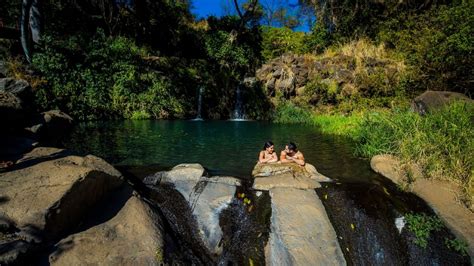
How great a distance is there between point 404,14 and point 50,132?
2284 centimetres

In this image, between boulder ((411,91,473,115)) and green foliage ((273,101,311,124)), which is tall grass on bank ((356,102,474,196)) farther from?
green foliage ((273,101,311,124))

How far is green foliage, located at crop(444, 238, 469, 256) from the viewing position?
440 cm

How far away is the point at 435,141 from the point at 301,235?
14.3 feet

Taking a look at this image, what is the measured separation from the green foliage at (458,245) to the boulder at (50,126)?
827 centimetres

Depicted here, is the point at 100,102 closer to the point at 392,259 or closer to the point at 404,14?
the point at 392,259

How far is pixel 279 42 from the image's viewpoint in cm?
2917

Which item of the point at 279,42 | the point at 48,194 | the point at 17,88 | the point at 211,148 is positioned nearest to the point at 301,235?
the point at 48,194

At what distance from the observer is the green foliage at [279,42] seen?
91.5 ft

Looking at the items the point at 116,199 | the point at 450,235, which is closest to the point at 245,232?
the point at 116,199

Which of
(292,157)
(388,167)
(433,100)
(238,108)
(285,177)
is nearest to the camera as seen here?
(285,177)

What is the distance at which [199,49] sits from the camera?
26828 mm

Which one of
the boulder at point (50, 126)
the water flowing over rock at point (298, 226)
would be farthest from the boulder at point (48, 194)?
the boulder at point (50, 126)

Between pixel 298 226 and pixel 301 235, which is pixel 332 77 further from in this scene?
pixel 301 235

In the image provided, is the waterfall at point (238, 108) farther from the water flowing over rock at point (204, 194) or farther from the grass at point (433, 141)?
the water flowing over rock at point (204, 194)
